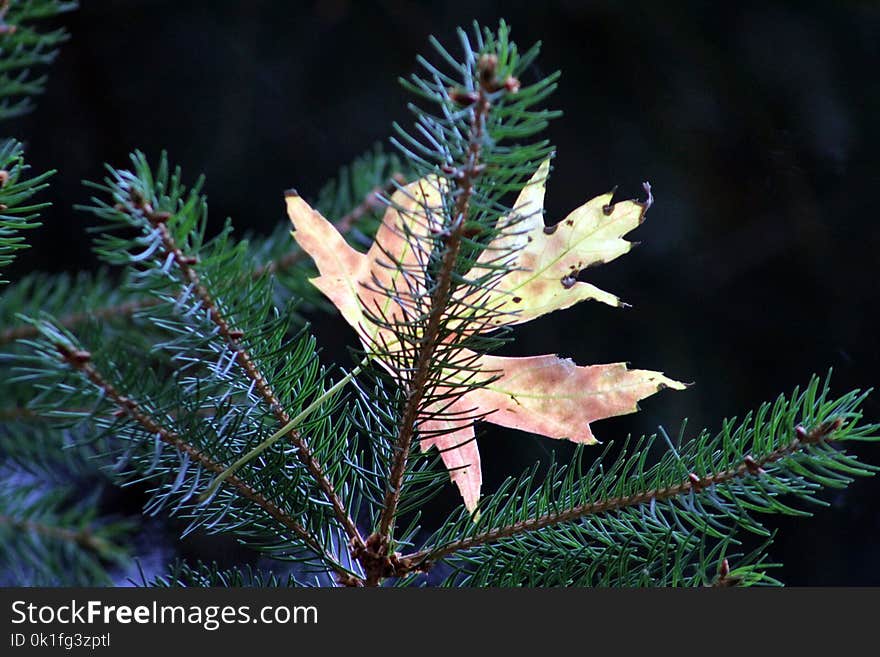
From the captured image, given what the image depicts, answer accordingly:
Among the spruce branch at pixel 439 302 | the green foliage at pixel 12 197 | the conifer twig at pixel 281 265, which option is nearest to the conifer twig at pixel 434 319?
the spruce branch at pixel 439 302

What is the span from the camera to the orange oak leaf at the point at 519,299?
9.0 inches

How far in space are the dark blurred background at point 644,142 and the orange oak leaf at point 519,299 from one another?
11.1 inches

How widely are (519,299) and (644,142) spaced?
397mm

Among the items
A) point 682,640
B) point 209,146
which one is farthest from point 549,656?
point 209,146

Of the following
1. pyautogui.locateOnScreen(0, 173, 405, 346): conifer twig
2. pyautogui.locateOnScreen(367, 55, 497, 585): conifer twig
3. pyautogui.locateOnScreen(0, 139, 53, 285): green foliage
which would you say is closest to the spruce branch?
pyautogui.locateOnScreen(367, 55, 497, 585): conifer twig

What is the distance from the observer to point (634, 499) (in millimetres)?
249

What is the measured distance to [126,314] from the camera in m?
0.50

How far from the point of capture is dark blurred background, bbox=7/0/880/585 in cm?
56

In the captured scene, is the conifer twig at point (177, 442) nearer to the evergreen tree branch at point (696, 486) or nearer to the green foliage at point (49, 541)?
the evergreen tree branch at point (696, 486)

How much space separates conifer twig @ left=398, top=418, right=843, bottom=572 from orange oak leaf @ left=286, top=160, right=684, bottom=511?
13 millimetres

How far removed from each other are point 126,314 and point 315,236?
0.30 meters

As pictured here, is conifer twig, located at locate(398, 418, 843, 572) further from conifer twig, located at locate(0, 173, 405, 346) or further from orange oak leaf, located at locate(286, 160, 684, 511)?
conifer twig, located at locate(0, 173, 405, 346)

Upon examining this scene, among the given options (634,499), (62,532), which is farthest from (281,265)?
(634,499)

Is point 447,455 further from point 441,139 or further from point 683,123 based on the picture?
point 683,123
